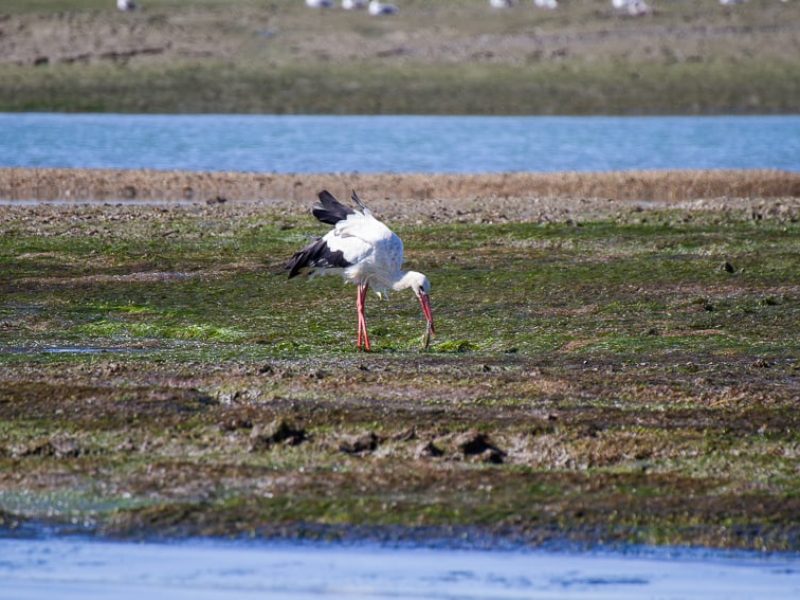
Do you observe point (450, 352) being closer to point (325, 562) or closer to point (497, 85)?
point (325, 562)

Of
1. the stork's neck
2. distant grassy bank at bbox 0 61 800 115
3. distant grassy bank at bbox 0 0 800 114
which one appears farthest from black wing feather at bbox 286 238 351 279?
distant grassy bank at bbox 0 0 800 114

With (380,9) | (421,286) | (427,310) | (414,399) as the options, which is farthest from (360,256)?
(380,9)

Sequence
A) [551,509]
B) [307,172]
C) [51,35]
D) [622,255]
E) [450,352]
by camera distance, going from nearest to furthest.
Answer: [551,509] → [450,352] → [622,255] → [307,172] → [51,35]

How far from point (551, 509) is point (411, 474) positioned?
963 mm

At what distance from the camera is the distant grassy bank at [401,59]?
5228 centimetres

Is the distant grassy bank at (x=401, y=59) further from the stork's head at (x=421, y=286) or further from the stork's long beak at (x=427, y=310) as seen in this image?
the stork's long beak at (x=427, y=310)

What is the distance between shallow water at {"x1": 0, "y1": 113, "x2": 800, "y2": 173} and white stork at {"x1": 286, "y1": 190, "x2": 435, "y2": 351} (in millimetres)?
18475

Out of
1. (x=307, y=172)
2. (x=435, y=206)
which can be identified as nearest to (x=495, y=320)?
(x=435, y=206)

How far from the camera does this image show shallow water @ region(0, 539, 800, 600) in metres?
8.07

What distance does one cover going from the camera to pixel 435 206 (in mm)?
25641

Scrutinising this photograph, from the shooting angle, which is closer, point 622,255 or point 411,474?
point 411,474

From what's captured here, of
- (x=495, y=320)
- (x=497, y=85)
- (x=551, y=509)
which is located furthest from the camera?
(x=497, y=85)

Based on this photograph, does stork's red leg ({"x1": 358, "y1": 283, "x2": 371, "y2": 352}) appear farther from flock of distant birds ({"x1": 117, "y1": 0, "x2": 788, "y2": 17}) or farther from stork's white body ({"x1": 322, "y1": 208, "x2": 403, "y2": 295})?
flock of distant birds ({"x1": 117, "y1": 0, "x2": 788, "y2": 17})

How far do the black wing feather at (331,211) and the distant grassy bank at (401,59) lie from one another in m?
35.9
